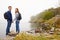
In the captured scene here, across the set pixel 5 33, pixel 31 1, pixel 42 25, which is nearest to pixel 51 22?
pixel 42 25

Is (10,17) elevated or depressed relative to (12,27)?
elevated

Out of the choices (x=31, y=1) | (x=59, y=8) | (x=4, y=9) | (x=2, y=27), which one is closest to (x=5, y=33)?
(x=2, y=27)

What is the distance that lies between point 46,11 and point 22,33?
1.92 ft

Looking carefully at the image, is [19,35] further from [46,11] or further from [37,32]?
[46,11]

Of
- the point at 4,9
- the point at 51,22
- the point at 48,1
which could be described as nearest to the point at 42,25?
the point at 51,22

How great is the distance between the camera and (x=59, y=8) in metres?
4.35

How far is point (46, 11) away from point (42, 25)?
0.84 feet

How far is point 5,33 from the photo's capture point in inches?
168

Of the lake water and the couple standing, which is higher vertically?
the couple standing

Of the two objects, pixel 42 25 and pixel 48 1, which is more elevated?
pixel 48 1

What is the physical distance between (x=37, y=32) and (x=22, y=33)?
0.26 metres

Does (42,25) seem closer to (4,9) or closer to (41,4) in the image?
(41,4)

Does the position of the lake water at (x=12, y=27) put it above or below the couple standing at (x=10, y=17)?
below

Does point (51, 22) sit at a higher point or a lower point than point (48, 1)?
lower
